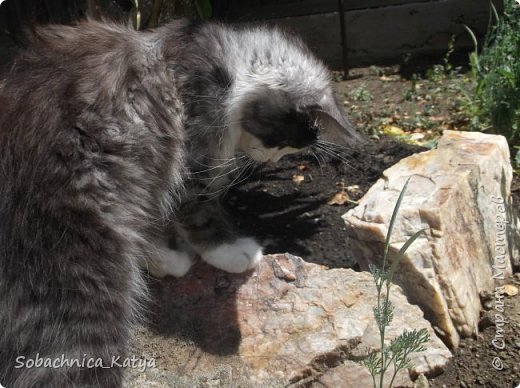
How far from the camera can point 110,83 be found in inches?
89.7

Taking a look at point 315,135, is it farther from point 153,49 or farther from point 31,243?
point 31,243

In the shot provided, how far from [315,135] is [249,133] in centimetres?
29

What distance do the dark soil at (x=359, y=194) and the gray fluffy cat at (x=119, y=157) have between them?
80 centimetres

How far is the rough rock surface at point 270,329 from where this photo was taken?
7.30 feet

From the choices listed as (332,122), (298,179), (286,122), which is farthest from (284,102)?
(298,179)

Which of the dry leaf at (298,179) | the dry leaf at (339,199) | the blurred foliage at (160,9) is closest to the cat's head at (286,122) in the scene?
the dry leaf at (339,199)

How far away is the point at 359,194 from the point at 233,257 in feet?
4.71

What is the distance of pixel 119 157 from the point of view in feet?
7.20

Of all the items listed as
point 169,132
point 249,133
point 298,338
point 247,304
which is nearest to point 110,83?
point 169,132

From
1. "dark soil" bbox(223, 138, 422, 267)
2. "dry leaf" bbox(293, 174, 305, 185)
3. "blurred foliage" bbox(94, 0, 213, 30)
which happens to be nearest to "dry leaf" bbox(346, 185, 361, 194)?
"dark soil" bbox(223, 138, 422, 267)

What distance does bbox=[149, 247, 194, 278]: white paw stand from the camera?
101 inches

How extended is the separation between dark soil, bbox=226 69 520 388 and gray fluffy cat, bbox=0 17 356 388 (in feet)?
2.62

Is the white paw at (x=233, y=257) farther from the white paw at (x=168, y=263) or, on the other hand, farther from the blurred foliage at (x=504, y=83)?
the blurred foliage at (x=504, y=83)

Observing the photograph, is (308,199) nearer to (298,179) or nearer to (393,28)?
(298,179)
